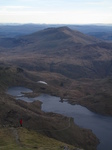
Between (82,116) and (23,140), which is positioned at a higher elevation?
(23,140)

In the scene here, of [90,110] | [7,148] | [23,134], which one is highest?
[7,148]

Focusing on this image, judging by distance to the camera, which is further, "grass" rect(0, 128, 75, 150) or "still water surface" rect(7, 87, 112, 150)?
"still water surface" rect(7, 87, 112, 150)

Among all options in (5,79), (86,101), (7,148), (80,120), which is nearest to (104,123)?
(80,120)

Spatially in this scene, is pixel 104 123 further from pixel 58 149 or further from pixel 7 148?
pixel 7 148

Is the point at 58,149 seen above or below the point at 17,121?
above

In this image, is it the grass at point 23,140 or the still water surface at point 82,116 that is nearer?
the grass at point 23,140

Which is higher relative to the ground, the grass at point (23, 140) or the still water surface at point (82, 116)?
the grass at point (23, 140)

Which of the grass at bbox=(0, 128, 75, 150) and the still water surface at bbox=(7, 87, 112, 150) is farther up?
the grass at bbox=(0, 128, 75, 150)

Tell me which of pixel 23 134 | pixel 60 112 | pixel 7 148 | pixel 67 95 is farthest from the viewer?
pixel 67 95
